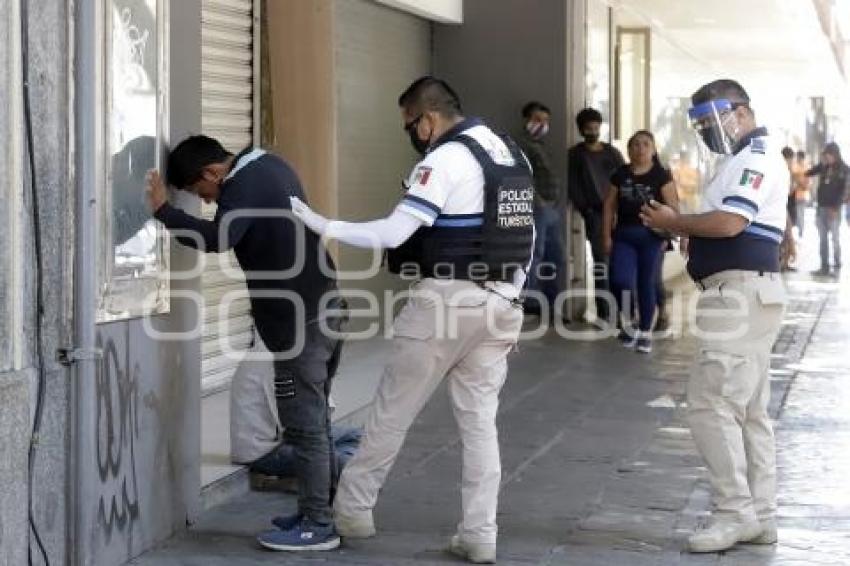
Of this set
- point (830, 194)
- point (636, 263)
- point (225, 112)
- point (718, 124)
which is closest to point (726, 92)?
point (718, 124)

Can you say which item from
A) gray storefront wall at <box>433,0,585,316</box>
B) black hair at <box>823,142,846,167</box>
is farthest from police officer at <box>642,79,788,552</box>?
black hair at <box>823,142,846,167</box>

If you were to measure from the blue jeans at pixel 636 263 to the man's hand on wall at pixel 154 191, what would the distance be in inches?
281

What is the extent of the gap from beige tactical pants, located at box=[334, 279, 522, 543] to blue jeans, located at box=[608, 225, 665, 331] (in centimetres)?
657

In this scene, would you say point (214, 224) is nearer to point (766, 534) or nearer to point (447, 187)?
point (447, 187)

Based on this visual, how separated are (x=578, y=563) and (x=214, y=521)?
1602mm

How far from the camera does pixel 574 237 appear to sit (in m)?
15.3

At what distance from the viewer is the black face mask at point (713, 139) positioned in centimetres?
678

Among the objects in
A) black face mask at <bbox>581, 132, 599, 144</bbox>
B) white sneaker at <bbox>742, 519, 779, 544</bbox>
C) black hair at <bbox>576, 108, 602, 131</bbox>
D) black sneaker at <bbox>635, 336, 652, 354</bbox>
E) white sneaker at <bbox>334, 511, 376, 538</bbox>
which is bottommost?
white sneaker at <bbox>742, 519, 779, 544</bbox>

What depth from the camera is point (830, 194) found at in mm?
22766

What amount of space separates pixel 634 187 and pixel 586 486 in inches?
204

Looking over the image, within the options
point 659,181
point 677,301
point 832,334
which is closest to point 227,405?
point 659,181

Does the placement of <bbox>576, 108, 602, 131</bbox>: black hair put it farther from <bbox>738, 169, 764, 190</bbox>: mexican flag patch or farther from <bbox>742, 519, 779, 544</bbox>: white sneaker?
<bbox>742, 519, 779, 544</bbox>: white sneaker

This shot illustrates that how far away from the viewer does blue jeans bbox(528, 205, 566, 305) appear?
557 inches

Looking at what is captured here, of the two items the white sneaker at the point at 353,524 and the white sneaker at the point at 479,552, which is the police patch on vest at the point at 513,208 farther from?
the white sneaker at the point at 353,524
